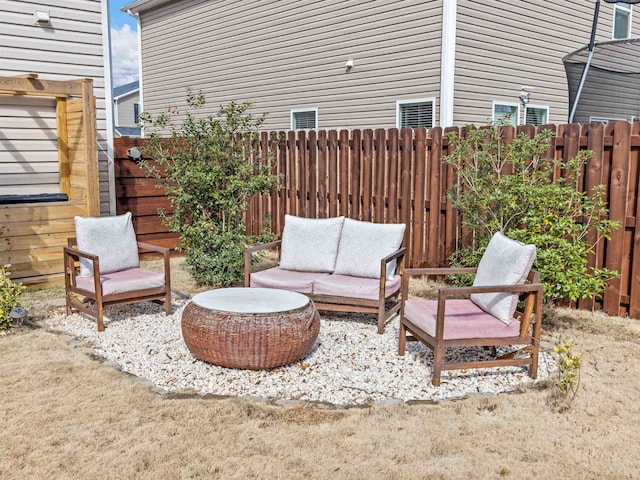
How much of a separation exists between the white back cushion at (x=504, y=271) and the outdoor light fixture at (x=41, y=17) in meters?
5.99

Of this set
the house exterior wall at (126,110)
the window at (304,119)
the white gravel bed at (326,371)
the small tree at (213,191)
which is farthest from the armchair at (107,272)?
the house exterior wall at (126,110)

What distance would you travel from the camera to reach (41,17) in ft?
23.6

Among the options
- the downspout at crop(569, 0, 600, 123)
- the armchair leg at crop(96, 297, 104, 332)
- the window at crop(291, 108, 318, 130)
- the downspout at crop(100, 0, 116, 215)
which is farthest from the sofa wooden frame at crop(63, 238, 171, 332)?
the downspout at crop(569, 0, 600, 123)

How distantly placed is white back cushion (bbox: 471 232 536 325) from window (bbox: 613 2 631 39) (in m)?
10.9

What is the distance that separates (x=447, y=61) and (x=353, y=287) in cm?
516

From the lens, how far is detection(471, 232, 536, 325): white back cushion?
421 centimetres

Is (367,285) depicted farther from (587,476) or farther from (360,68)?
(360,68)

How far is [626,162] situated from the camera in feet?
18.9

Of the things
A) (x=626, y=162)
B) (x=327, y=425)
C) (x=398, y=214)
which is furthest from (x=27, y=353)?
(x=626, y=162)

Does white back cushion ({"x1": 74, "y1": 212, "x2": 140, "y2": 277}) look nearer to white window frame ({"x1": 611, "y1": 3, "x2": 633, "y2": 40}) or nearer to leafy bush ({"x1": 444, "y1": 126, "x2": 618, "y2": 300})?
leafy bush ({"x1": 444, "y1": 126, "x2": 618, "y2": 300})

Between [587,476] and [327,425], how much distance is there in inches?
55.6

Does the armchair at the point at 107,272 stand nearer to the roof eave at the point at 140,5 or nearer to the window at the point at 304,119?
the window at the point at 304,119

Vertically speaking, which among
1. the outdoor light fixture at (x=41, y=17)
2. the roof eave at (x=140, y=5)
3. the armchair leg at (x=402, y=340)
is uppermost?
the roof eave at (x=140, y=5)

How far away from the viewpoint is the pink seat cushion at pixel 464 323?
417cm
